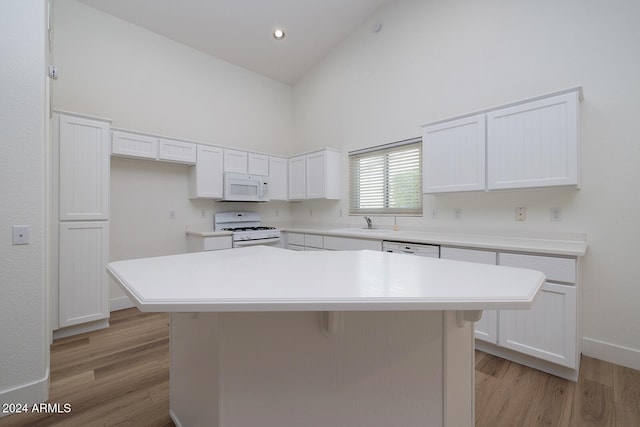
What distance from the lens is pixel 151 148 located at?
3.36 m

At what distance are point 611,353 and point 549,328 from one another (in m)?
0.73

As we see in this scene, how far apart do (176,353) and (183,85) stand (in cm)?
375

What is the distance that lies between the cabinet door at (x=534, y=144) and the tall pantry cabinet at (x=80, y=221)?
3738mm

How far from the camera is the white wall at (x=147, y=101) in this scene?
10.1ft

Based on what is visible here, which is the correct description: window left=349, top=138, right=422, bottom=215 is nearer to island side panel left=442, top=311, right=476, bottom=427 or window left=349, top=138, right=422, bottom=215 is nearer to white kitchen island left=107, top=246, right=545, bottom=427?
island side panel left=442, top=311, right=476, bottom=427

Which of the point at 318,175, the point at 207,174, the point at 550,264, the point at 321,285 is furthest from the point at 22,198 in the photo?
the point at 550,264

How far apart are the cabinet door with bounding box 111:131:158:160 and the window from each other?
104 inches

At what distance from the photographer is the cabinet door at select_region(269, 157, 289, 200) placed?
4.62m

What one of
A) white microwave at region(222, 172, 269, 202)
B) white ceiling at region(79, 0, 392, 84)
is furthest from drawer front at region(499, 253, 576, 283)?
white ceiling at region(79, 0, 392, 84)

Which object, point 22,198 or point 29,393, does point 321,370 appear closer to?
point 29,393

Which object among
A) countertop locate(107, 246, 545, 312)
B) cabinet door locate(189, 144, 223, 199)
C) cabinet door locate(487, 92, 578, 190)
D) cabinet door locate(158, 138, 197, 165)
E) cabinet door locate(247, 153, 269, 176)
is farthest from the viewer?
cabinet door locate(247, 153, 269, 176)

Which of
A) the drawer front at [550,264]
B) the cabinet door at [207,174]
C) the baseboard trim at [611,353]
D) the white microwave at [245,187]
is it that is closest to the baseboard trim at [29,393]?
the cabinet door at [207,174]

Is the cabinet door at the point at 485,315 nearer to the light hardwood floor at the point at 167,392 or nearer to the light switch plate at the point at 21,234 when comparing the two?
the light hardwood floor at the point at 167,392

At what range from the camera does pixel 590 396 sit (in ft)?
5.79
